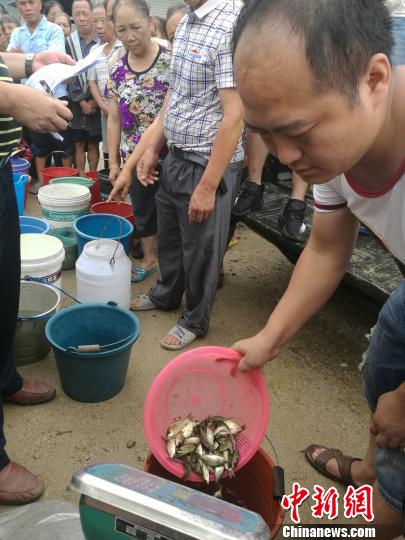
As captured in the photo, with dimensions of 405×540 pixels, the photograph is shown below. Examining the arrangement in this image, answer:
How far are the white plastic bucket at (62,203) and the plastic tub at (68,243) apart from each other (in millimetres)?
49

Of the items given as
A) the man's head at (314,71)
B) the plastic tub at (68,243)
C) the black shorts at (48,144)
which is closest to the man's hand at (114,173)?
→ the plastic tub at (68,243)

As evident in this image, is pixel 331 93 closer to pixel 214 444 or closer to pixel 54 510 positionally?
pixel 214 444

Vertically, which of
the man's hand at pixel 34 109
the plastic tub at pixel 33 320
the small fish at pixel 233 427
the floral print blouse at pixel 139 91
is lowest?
the plastic tub at pixel 33 320

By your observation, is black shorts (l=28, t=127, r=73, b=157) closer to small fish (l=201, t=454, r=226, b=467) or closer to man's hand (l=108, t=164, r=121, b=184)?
man's hand (l=108, t=164, r=121, b=184)

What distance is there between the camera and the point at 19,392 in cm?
272

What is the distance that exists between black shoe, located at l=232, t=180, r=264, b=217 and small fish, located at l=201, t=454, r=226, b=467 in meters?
2.45

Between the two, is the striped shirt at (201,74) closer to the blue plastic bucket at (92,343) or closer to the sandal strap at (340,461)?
the blue plastic bucket at (92,343)

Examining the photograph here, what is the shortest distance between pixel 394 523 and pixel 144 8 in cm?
364

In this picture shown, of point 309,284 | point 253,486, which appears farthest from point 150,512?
point 253,486

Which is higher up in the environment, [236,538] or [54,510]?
[236,538]

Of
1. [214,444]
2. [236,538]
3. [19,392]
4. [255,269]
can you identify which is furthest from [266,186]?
[236,538]

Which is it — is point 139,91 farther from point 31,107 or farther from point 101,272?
point 31,107

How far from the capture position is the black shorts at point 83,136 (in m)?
6.13

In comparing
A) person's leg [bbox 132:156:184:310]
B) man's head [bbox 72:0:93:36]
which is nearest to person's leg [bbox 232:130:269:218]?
person's leg [bbox 132:156:184:310]
